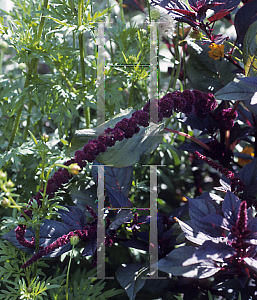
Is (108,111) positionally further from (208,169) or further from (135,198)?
(208,169)

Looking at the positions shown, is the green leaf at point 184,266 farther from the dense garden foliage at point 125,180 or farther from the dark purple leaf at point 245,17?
the dark purple leaf at point 245,17

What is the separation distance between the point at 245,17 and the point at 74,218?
0.58 metres

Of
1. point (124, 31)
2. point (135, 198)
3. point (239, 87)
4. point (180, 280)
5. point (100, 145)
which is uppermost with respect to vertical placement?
point (124, 31)

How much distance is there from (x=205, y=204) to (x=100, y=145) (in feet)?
0.69

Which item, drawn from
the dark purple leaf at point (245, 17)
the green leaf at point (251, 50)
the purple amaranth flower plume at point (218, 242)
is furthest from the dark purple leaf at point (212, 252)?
the dark purple leaf at point (245, 17)

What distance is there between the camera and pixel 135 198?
0.80m

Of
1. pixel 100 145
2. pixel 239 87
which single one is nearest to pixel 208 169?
pixel 239 87

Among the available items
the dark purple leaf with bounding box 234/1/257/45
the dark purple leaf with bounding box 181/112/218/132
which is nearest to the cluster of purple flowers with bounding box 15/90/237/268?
the dark purple leaf with bounding box 181/112/218/132

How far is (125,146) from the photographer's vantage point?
638 mm

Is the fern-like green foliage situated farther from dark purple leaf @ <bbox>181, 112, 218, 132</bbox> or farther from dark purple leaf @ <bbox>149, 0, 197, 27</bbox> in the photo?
dark purple leaf @ <bbox>149, 0, 197, 27</bbox>

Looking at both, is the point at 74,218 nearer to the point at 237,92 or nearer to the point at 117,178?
the point at 117,178

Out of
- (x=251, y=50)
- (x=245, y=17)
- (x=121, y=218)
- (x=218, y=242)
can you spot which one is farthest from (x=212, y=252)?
(x=245, y=17)

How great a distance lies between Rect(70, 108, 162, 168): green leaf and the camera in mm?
615

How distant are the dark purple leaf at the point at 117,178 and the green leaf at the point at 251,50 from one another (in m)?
0.33
